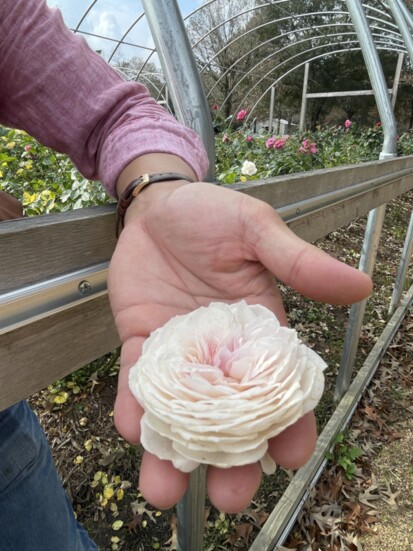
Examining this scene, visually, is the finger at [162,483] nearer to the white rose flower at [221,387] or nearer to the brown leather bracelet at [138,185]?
the white rose flower at [221,387]

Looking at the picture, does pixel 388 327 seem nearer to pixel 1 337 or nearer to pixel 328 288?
pixel 328 288

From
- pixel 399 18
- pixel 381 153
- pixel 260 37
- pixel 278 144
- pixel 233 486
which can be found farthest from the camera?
pixel 260 37

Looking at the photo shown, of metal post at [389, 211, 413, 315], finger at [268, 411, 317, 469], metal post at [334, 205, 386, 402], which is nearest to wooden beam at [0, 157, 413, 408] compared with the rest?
finger at [268, 411, 317, 469]

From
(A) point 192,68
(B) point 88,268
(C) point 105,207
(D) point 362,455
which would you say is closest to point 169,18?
(A) point 192,68

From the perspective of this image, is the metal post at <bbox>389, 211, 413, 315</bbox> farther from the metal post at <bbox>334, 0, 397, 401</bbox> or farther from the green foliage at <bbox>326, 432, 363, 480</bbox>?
the green foliage at <bbox>326, 432, 363, 480</bbox>

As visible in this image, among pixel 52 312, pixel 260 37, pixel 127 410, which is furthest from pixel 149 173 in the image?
pixel 260 37

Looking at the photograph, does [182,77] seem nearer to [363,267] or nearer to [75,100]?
[75,100]
